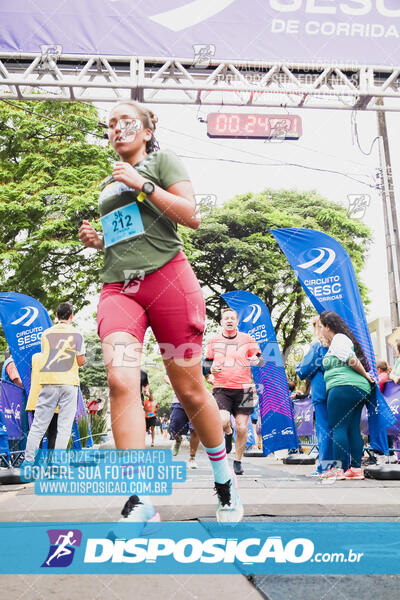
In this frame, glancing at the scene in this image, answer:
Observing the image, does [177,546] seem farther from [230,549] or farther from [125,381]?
[125,381]

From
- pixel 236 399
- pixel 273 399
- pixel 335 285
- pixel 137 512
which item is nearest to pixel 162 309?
pixel 137 512

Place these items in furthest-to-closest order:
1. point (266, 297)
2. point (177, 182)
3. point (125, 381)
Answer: point (266, 297) → point (177, 182) → point (125, 381)

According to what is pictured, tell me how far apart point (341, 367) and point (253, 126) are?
255 inches

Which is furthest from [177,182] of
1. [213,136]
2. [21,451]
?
[213,136]

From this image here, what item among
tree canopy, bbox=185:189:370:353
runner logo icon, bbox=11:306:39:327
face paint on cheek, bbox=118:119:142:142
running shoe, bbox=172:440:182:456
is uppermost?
tree canopy, bbox=185:189:370:353

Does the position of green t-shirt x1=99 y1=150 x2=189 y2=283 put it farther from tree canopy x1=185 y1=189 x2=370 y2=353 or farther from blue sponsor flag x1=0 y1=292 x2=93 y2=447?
tree canopy x1=185 y1=189 x2=370 y2=353

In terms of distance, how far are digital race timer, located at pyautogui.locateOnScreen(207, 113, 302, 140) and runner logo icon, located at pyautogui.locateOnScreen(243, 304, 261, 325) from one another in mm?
3175

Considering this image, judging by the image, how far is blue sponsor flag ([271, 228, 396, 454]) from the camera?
18.1 feet

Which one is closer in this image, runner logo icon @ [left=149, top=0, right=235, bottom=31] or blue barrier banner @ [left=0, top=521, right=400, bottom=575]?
blue barrier banner @ [left=0, top=521, right=400, bottom=575]

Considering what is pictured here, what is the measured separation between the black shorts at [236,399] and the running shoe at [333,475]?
48.1 inches

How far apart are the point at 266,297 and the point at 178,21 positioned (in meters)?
15.1

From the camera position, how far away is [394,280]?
1349 centimetres

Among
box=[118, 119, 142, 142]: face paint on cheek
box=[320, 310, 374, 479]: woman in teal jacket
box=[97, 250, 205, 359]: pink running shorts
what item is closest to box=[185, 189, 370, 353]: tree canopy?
box=[320, 310, 374, 479]: woman in teal jacket

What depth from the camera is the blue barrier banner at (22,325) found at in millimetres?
A: 7355
